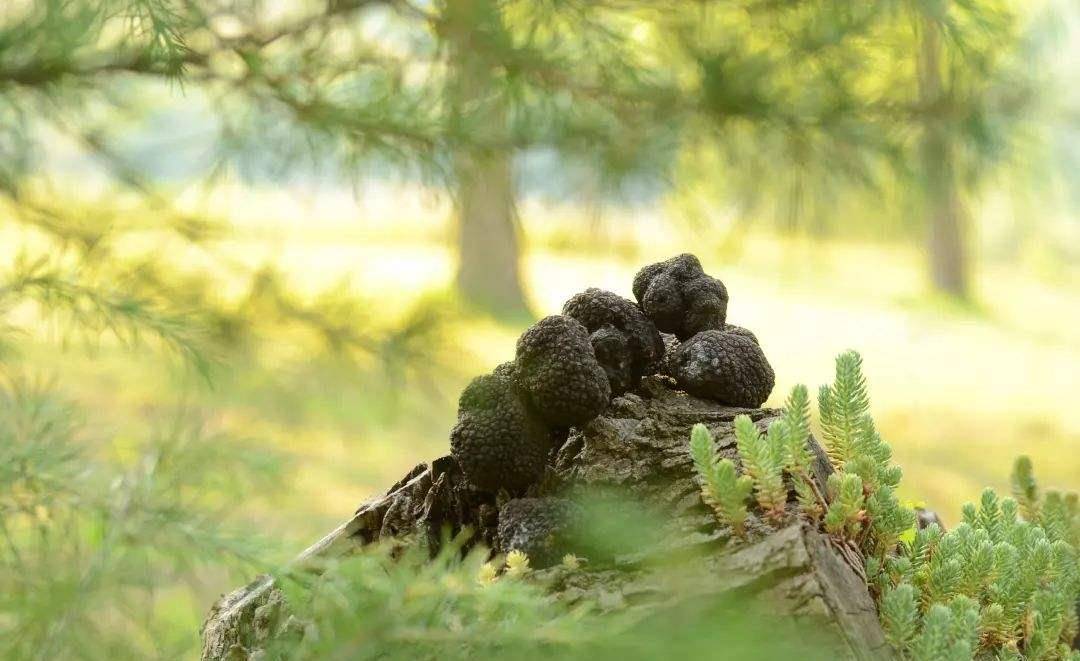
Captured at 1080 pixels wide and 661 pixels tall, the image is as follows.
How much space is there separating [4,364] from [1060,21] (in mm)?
906

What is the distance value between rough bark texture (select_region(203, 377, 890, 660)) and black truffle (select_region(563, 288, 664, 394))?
0.01 meters

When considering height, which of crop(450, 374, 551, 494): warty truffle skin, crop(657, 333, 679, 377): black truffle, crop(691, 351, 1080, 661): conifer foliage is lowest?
crop(691, 351, 1080, 661): conifer foliage

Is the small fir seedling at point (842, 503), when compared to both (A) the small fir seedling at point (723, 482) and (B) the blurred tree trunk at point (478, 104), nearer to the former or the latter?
(A) the small fir seedling at point (723, 482)

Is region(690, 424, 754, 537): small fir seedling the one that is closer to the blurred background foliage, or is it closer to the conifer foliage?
the conifer foliage

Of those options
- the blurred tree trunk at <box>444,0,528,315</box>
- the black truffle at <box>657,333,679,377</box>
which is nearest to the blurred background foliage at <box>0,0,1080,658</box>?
the blurred tree trunk at <box>444,0,528,315</box>

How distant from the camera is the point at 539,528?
53 cm

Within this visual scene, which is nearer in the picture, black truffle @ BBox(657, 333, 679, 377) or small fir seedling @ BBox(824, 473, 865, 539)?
small fir seedling @ BBox(824, 473, 865, 539)

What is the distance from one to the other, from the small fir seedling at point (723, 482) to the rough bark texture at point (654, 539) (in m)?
0.01

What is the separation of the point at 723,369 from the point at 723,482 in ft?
0.40

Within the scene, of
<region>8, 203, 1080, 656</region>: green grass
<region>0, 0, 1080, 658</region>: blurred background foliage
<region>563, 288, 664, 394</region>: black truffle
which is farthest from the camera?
<region>8, 203, 1080, 656</region>: green grass

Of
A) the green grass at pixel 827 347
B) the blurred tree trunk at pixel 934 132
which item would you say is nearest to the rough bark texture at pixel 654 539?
the green grass at pixel 827 347

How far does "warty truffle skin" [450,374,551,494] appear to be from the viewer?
0.56 meters

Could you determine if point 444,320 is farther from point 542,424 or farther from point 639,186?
point 639,186

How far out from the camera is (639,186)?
0.84 m
